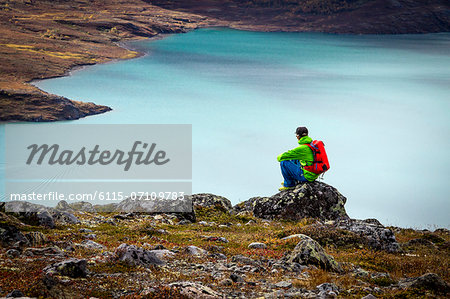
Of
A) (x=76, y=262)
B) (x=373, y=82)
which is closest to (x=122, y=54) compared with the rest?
(x=373, y=82)

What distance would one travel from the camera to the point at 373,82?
435 feet

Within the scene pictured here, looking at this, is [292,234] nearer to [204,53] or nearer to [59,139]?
[59,139]

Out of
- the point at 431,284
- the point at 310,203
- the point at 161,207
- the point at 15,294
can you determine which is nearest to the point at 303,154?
the point at 310,203

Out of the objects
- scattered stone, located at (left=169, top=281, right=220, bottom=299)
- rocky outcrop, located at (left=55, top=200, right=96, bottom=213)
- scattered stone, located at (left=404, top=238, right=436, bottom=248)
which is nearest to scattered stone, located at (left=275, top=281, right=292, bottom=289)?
scattered stone, located at (left=169, top=281, right=220, bottom=299)

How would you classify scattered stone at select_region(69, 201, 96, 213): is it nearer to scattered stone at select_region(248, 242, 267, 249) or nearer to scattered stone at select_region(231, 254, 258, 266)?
scattered stone at select_region(248, 242, 267, 249)

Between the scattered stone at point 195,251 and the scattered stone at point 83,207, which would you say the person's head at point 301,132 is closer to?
the scattered stone at point 195,251

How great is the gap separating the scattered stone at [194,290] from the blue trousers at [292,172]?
11.8 m

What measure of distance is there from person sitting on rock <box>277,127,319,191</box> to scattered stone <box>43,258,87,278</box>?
1190 centimetres

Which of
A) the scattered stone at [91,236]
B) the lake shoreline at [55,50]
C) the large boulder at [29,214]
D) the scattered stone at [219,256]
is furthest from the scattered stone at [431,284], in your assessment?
the lake shoreline at [55,50]

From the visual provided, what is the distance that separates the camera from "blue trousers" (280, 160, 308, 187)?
68.8 feet

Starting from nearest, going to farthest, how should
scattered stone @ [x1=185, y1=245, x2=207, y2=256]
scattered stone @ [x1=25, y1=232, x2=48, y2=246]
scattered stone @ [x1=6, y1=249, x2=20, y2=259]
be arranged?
scattered stone @ [x1=6, y1=249, x2=20, y2=259] → scattered stone @ [x1=25, y1=232, x2=48, y2=246] → scattered stone @ [x1=185, y1=245, x2=207, y2=256]

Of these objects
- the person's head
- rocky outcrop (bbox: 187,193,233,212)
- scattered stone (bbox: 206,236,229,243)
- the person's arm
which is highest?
the person's head

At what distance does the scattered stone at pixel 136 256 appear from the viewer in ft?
38.0

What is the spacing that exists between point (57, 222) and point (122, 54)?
460 feet
